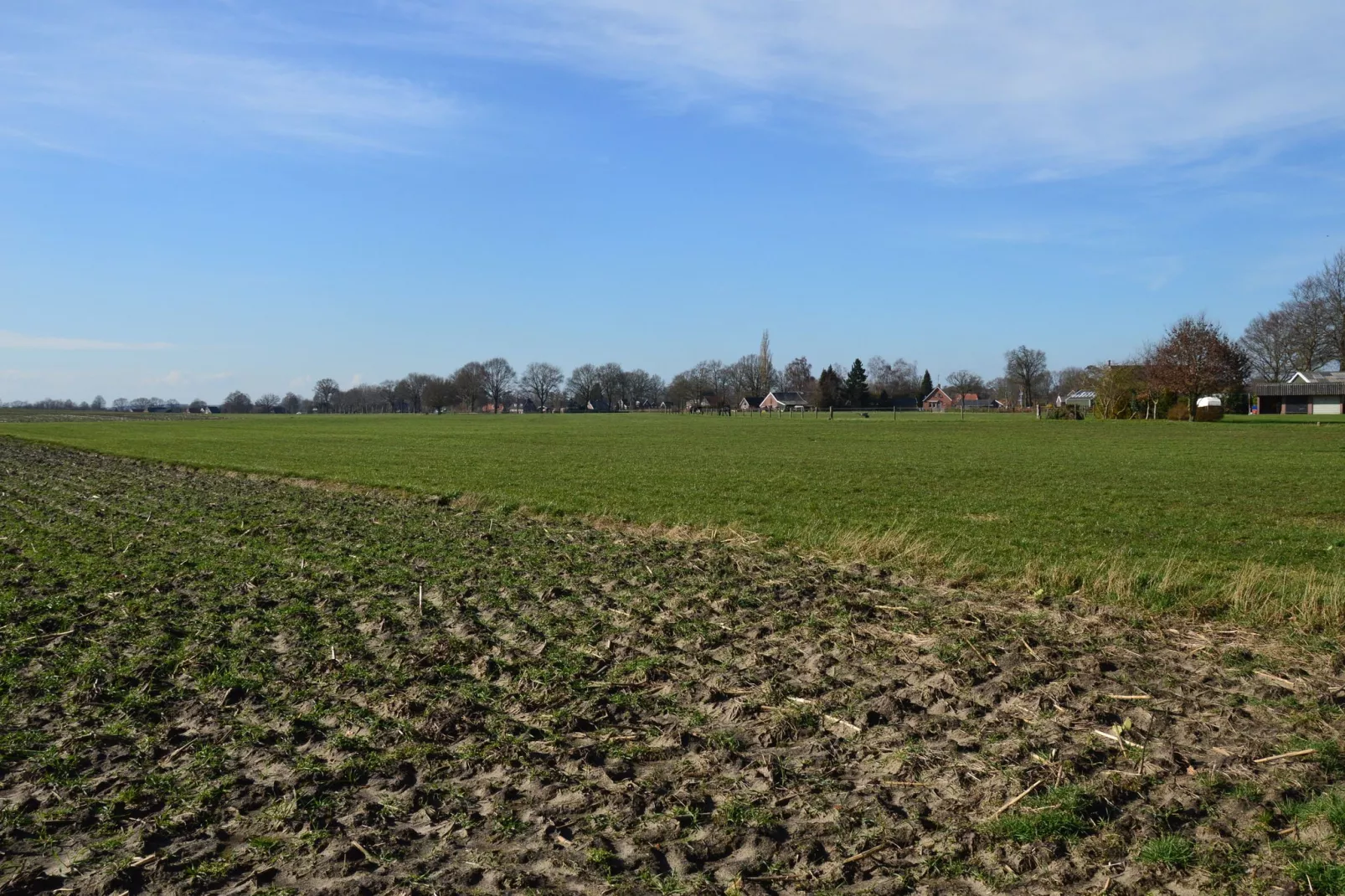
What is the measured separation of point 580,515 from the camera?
802 inches

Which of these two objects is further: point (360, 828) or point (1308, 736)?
point (1308, 736)

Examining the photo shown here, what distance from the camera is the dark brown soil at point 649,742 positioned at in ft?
17.3

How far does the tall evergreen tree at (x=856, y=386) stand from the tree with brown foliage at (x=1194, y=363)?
226 ft

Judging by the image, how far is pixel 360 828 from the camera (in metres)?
5.77

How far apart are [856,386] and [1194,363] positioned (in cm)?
7417

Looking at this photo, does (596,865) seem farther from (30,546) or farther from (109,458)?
(109,458)

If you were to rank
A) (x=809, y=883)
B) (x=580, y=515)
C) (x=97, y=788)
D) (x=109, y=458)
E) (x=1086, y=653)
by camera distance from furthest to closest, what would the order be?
(x=109, y=458), (x=580, y=515), (x=1086, y=653), (x=97, y=788), (x=809, y=883)

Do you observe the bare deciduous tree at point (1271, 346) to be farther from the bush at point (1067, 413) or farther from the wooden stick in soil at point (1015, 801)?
the wooden stick in soil at point (1015, 801)

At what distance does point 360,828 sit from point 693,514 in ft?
48.6

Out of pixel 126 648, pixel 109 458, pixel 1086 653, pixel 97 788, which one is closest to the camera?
pixel 97 788

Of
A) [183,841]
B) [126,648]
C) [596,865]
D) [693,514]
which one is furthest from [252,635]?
[693,514]

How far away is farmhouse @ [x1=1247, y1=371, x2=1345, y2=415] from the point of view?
98.6 metres

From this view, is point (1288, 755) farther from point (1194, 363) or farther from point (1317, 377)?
point (1317, 377)

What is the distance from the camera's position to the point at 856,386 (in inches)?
6265
